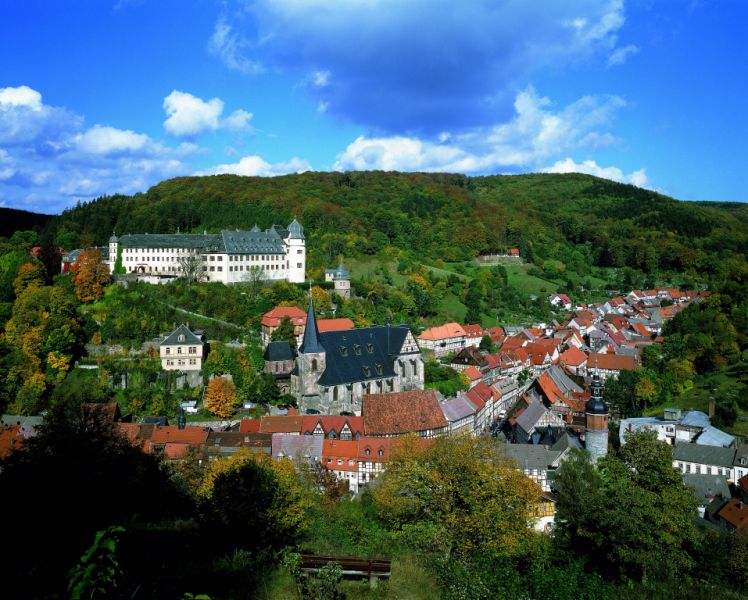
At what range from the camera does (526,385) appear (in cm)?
6556

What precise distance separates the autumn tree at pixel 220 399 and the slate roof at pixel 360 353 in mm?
6615

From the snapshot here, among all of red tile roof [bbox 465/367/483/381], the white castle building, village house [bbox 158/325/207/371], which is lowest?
red tile roof [bbox 465/367/483/381]

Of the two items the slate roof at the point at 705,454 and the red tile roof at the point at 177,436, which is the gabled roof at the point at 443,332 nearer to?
the slate roof at the point at 705,454

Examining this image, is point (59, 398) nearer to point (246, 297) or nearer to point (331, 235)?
point (246, 297)

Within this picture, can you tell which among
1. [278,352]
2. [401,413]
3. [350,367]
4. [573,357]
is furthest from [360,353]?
[573,357]

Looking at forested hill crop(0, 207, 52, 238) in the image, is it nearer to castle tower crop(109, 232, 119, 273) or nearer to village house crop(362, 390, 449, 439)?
castle tower crop(109, 232, 119, 273)

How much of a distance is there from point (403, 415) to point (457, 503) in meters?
22.3

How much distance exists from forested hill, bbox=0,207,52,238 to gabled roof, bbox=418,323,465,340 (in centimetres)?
5385

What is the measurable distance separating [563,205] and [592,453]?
13826cm

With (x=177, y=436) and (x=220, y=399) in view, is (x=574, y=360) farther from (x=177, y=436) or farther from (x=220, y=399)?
(x=177, y=436)

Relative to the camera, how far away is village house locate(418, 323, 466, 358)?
65.2 m

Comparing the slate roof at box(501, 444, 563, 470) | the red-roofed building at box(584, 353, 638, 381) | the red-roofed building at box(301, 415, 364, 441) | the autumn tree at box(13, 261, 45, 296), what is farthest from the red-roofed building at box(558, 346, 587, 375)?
the autumn tree at box(13, 261, 45, 296)

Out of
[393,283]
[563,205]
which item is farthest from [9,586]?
[563,205]

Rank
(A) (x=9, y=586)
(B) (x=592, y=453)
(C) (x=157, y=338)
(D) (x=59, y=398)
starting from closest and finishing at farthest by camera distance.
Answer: (A) (x=9, y=586) → (B) (x=592, y=453) → (D) (x=59, y=398) → (C) (x=157, y=338)
